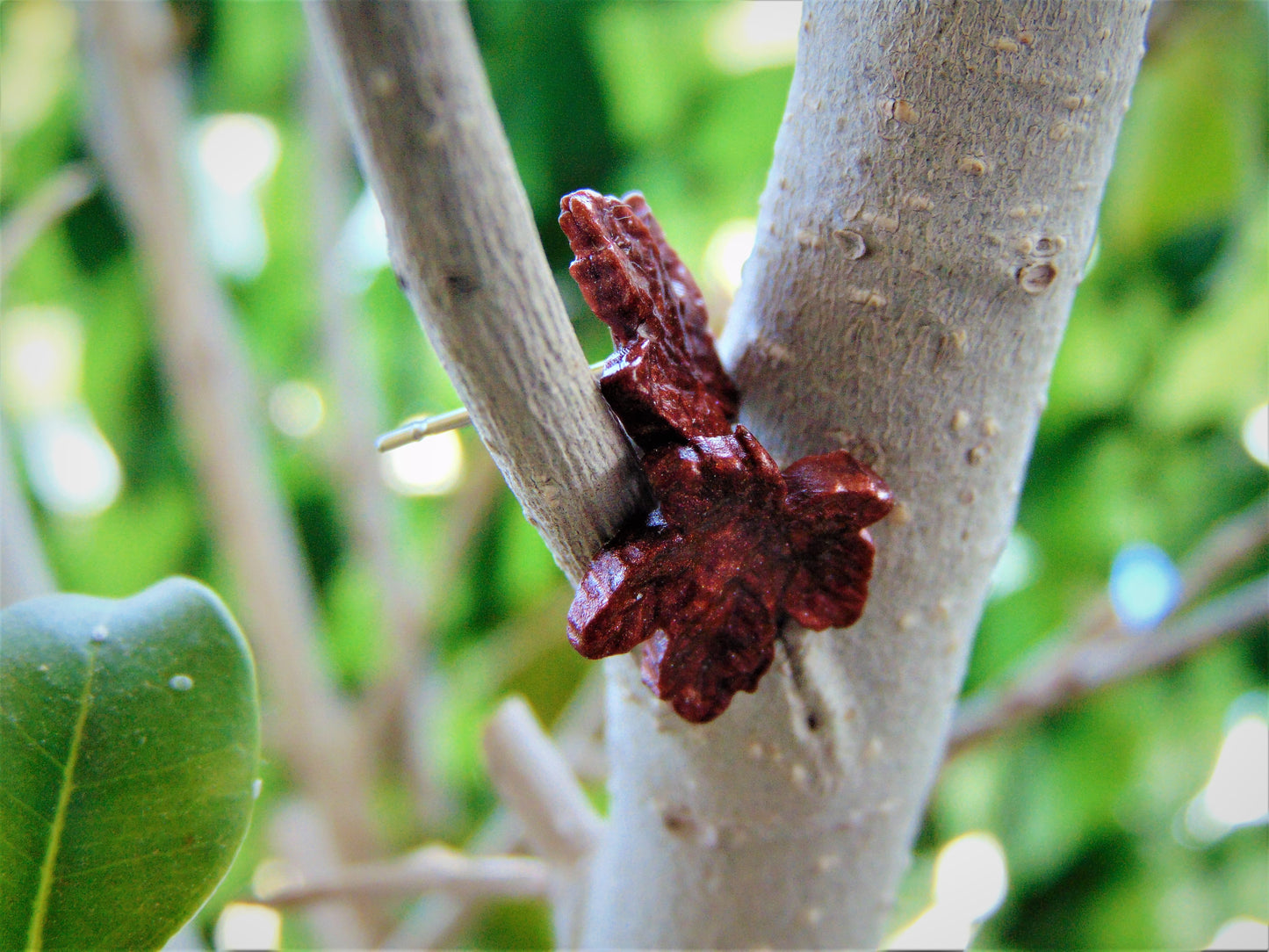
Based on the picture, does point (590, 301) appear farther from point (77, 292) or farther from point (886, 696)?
point (77, 292)

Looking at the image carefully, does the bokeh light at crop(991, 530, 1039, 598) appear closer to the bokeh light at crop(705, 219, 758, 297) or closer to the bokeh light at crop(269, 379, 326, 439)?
the bokeh light at crop(705, 219, 758, 297)

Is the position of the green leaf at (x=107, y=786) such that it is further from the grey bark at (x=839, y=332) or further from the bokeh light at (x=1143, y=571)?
the bokeh light at (x=1143, y=571)

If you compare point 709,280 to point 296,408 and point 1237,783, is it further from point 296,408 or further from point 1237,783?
point 1237,783

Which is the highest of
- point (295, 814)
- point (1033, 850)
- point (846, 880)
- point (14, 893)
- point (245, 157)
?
Answer: point (245, 157)

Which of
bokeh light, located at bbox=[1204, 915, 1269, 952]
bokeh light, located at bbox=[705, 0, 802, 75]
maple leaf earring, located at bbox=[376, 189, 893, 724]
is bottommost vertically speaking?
bokeh light, located at bbox=[1204, 915, 1269, 952]

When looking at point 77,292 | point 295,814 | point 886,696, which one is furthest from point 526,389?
point 77,292

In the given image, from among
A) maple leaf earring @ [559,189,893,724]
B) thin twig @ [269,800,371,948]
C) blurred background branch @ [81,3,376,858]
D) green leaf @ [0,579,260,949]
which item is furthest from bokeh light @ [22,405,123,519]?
maple leaf earring @ [559,189,893,724]
